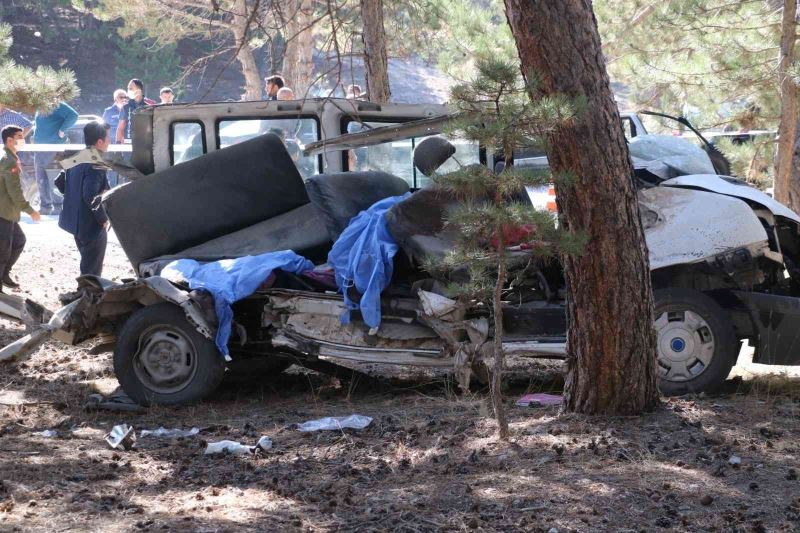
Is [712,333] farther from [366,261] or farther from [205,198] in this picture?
[205,198]

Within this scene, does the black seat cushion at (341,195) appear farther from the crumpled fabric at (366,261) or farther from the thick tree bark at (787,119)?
the thick tree bark at (787,119)

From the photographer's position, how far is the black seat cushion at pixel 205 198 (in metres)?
7.50

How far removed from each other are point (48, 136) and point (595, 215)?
462 inches

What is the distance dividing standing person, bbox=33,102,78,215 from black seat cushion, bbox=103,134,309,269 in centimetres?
495

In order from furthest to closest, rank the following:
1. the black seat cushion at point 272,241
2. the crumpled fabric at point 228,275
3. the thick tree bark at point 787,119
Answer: the thick tree bark at point 787,119
the black seat cushion at point 272,241
the crumpled fabric at point 228,275

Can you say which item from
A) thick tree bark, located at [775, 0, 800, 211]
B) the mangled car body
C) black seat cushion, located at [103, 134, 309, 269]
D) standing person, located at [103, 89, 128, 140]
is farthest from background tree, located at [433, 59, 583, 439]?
standing person, located at [103, 89, 128, 140]

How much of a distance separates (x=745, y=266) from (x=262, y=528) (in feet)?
12.3

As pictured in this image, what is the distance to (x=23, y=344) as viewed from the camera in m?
7.06

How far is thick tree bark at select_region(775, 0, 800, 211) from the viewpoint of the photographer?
33.6 ft

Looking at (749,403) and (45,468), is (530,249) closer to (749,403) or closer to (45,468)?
(749,403)

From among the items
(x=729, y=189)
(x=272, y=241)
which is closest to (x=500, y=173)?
(x=729, y=189)

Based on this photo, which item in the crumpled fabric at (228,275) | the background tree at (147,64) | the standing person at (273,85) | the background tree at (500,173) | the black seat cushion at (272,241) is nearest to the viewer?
the background tree at (500,173)

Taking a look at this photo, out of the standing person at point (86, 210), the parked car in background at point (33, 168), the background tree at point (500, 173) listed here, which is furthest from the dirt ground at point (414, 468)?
the parked car in background at point (33, 168)

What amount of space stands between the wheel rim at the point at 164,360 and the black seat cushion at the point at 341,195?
1.28 meters
